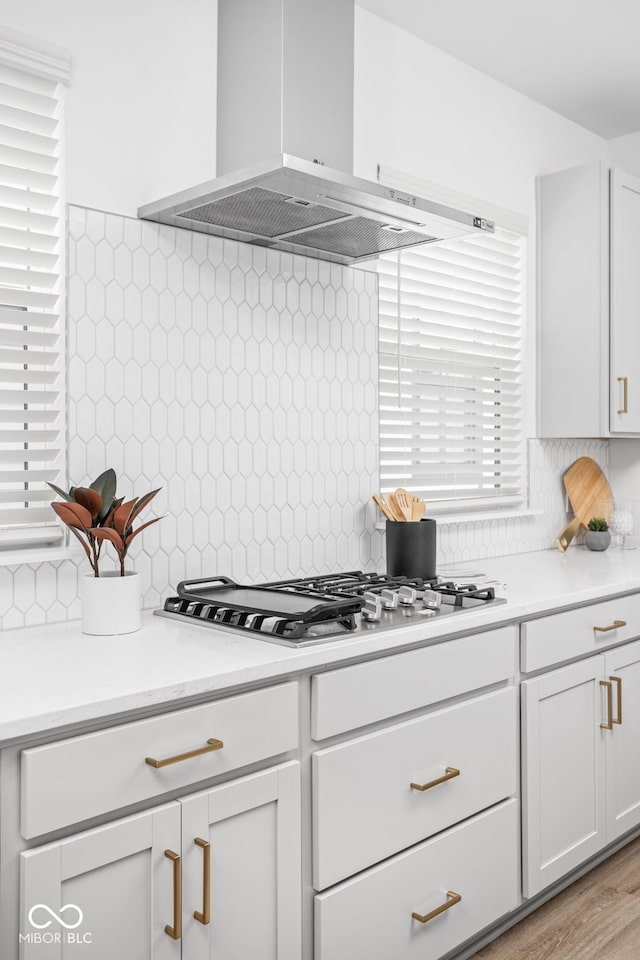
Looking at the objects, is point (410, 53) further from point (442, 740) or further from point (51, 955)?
point (51, 955)

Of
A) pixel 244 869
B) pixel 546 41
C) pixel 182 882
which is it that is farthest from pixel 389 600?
pixel 546 41

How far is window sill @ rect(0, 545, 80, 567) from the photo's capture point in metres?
1.87

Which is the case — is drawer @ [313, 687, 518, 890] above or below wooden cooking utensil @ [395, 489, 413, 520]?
below

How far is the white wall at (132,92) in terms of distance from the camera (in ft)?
6.59

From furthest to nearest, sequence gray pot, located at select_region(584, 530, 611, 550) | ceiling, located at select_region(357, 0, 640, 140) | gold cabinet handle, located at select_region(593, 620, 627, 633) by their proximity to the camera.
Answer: gray pot, located at select_region(584, 530, 611, 550), ceiling, located at select_region(357, 0, 640, 140), gold cabinet handle, located at select_region(593, 620, 627, 633)

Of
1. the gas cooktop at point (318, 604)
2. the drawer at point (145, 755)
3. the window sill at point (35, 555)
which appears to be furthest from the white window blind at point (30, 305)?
the drawer at point (145, 755)

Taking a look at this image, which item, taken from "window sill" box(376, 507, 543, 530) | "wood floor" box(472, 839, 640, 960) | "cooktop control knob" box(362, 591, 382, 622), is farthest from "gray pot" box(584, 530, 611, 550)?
"cooktop control knob" box(362, 591, 382, 622)

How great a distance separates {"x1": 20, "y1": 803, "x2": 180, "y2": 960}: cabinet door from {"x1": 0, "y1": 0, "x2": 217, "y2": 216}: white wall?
146 cm

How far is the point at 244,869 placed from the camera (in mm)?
1581

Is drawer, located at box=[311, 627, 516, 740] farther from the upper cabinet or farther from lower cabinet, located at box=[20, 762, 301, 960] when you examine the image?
the upper cabinet

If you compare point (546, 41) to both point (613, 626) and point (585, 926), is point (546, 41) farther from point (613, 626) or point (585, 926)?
point (585, 926)

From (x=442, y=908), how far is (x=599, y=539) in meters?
1.91

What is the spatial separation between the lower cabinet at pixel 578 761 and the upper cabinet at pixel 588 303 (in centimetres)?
110

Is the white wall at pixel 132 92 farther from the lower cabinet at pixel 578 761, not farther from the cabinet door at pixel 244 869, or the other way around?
the lower cabinet at pixel 578 761
